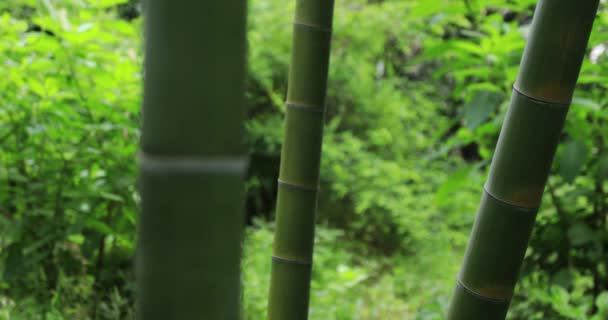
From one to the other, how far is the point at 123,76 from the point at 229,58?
1484mm

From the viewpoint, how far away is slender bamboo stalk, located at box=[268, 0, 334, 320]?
0.91 m

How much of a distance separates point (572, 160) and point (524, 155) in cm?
92

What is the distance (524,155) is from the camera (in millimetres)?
650

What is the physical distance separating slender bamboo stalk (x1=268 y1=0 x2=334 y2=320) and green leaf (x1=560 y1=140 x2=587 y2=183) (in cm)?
82

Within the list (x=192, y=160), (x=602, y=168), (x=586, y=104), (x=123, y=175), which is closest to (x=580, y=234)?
(x=602, y=168)

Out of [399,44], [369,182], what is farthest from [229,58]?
[399,44]

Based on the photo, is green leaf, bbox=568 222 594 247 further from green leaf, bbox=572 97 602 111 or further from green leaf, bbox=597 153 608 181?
green leaf, bbox=572 97 602 111

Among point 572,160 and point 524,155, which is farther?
point 572,160

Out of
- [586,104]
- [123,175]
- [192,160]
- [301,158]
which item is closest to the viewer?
[192,160]

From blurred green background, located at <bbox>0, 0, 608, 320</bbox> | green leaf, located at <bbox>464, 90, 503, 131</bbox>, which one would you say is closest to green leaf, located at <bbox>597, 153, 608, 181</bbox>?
blurred green background, located at <bbox>0, 0, 608, 320</bbox>

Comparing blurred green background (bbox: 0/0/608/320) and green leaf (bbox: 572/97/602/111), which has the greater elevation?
green leaf (bbox: 572/97/602/111)

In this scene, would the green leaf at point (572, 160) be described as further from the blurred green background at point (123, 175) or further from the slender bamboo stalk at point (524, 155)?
the slender bamboo stalk at point (524, 155)

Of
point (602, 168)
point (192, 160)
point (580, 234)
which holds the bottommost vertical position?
point (580, 234)

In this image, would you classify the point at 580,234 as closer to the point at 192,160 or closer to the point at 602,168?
the point at 602,168
